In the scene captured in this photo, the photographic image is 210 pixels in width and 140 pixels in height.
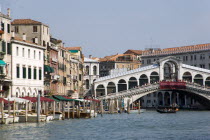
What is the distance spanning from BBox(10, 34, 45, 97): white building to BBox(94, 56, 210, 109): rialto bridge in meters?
25.2

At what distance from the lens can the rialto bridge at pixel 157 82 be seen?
95750 mm

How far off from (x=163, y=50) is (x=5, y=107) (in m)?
73.2

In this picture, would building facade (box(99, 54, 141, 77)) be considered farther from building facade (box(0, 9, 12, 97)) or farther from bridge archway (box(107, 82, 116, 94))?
building facade (box(0, 9, 12, 97))

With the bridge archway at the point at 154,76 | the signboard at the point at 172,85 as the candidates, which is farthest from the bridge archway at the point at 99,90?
the signboard at the point at 172,85

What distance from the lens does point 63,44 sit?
90.6 meters

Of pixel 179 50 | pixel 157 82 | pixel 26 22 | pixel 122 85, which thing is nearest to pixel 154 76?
pixel 122 85

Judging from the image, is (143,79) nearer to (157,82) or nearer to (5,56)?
(157,82)

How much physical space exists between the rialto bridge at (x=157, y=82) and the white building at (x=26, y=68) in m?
25.2

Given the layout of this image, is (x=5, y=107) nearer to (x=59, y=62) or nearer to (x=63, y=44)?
(x=59, y=62)

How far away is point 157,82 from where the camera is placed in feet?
319

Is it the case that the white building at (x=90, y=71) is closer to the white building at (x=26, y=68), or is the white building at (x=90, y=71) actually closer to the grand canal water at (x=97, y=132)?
the white building at (x=26, y=68)

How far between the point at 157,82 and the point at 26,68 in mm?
34660

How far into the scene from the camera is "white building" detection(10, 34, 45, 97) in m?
63.0

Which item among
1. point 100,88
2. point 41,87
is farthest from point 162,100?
point 41,87
